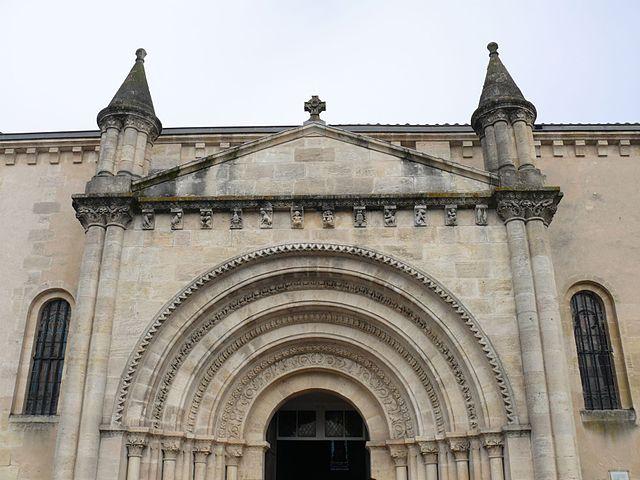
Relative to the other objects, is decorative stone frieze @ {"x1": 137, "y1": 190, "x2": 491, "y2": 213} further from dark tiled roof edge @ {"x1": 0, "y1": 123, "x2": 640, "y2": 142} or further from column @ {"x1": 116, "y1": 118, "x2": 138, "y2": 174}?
dark tiled roof edge @ {"x1": 0, "y1": 123, "x2": 640, "y2": 142}

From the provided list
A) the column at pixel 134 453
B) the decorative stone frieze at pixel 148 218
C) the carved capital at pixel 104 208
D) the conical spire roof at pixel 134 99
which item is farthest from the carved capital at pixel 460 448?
the conical spire roof at pixel 134 99

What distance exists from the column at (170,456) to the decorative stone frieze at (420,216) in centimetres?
584

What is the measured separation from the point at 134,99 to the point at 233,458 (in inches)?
295

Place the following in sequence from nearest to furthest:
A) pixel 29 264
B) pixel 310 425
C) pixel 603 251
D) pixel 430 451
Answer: pixel 430 451 < pixel 603 251 < pixel 310 425 < pixel 29 264

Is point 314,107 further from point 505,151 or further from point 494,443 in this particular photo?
point 494,443

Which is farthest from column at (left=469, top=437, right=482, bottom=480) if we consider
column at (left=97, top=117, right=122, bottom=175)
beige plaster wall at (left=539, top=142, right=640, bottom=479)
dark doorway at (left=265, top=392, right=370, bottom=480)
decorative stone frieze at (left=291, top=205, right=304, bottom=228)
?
column at (left=97, top=117, right=122, bottom=175)

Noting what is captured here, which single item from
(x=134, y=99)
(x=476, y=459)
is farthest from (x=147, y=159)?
(x=476, y=459)

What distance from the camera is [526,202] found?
12.0 m

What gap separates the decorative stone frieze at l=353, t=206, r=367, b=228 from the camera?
12.4 meters

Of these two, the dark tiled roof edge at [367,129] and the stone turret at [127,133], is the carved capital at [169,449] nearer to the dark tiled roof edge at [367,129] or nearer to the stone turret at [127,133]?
the stone turret at [127,133]

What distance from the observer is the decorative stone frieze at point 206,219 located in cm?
1249

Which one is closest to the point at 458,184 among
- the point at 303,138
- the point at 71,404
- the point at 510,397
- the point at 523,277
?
the point at 523,277

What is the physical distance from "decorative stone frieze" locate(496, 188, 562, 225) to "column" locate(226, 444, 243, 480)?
258 inches

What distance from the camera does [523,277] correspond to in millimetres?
11492
